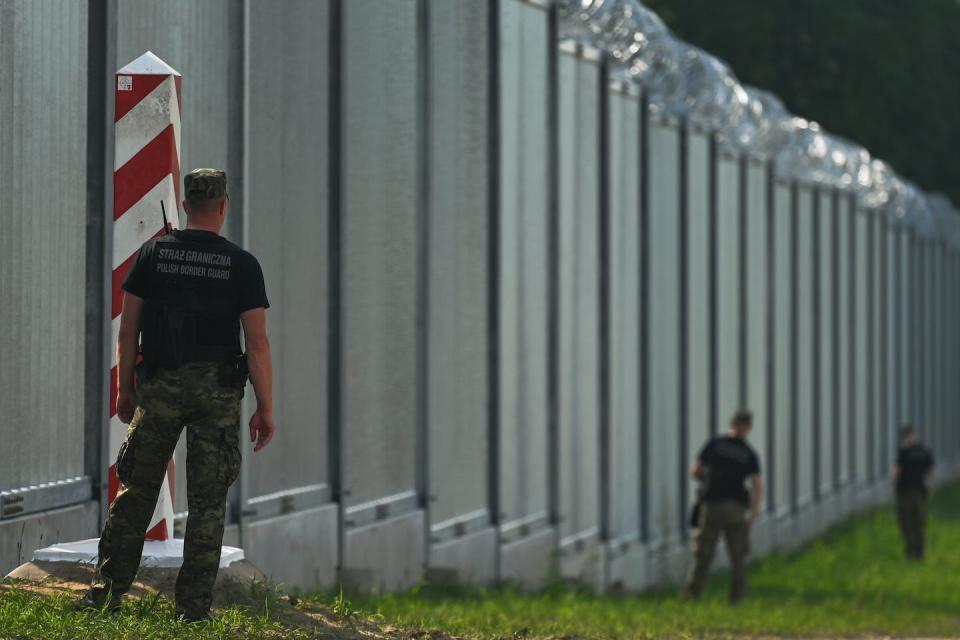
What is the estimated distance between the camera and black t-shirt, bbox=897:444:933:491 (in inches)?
1067

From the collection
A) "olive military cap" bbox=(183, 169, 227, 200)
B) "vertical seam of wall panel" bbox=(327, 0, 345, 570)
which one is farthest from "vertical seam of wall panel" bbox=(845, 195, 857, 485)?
"olive military cap" bbox=(183, 169, 227, 200)

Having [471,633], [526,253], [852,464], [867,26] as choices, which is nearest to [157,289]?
[471,633]

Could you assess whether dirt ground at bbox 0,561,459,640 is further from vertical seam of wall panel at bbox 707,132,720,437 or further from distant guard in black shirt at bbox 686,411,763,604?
vertical seam of wall panel at bbox 707,132,720,437

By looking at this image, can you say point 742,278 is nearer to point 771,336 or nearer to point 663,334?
point 771,336

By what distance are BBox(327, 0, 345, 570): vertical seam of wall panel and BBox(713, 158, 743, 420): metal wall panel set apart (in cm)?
1209

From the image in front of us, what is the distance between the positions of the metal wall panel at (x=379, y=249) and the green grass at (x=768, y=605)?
0.97m

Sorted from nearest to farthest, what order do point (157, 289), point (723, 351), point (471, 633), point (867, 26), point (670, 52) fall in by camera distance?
point (157, 289) < point (471, 633) < point (670, 52) < point (723, 351) < point (867, 26)

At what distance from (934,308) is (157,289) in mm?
39490

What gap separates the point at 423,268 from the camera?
586 inches

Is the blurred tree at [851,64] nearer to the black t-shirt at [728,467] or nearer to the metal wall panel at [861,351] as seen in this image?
the metal wall panel at [861,351]

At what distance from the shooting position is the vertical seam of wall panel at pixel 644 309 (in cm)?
2147

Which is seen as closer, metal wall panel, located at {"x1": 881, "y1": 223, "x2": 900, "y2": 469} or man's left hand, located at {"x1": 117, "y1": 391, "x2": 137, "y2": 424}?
A: man's left hand, located at {"x1": 117, "y1": 391, "x2": 137, "y2": 424}

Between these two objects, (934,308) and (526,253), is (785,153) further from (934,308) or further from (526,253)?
(934,308)

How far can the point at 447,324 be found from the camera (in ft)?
51.0
